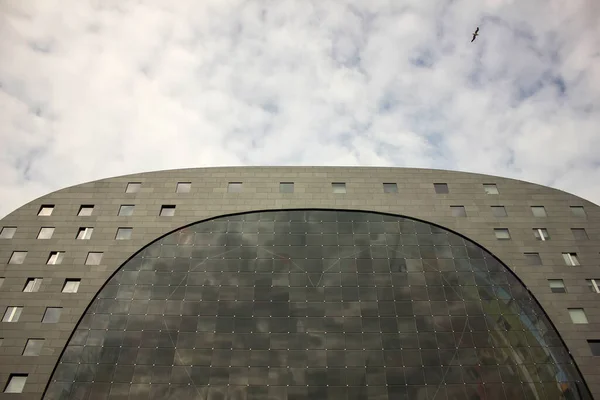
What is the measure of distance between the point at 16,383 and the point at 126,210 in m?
14.8

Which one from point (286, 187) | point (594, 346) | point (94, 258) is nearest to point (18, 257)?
point (94, 258)

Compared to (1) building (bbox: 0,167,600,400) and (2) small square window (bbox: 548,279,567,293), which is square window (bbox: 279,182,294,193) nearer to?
(1) building (bbox: 0,167,600,400)

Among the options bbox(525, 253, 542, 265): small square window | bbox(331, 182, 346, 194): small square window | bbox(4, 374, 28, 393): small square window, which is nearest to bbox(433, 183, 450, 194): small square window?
bbox(331, 182, 346, 194): small square window

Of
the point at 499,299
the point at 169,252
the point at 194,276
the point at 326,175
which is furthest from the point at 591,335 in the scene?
the point at 169,252

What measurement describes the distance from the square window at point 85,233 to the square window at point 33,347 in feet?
28.0

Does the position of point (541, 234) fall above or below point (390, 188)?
below

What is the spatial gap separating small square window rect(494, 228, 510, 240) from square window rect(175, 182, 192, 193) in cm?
2668

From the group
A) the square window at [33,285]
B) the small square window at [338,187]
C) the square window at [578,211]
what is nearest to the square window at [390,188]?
the small square window at [338,187]

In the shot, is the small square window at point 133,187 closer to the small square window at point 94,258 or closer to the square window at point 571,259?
the small square window at point 94,258

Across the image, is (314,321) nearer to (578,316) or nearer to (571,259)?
(578,316)

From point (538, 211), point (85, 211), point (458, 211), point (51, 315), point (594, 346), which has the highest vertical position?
point (538, 211)

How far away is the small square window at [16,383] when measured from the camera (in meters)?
30.0

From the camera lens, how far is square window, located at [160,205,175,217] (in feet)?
124

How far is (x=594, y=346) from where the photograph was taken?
31562mm
